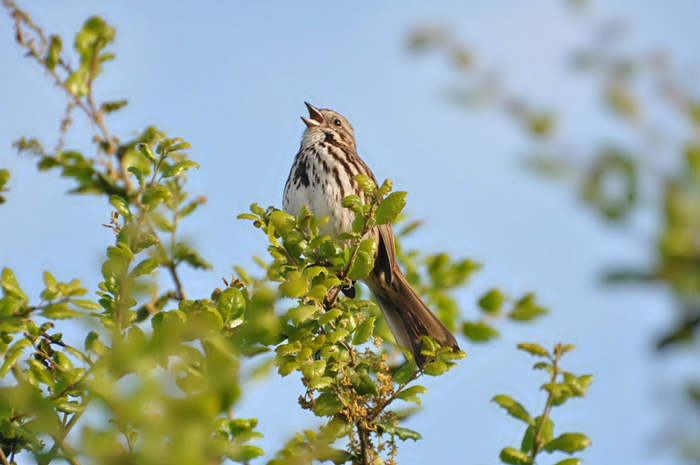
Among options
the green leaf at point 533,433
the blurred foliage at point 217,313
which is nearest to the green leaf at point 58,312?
the blurred foliage at point 217,313

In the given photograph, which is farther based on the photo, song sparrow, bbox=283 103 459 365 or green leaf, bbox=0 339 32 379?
song sparrow, bbox=283 103 459 365

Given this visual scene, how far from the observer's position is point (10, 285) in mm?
2990

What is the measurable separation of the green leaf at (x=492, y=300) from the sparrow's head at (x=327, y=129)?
2.88 m

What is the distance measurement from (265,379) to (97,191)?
2.61 metres

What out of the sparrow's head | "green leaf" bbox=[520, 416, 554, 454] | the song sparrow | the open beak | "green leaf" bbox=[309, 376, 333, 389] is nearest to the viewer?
"green leaf" bbox=[520, 416, 554, 454]

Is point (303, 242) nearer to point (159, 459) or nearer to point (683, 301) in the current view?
point (159, 459)

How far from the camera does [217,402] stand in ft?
3.82

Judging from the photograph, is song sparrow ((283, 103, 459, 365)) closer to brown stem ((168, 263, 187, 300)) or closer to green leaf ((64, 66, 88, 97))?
brown stem ((168, 263, 187, 300))

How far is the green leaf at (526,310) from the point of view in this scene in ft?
12.9

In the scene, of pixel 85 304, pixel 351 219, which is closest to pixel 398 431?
pixel 85 304

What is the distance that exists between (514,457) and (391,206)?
1.24 m

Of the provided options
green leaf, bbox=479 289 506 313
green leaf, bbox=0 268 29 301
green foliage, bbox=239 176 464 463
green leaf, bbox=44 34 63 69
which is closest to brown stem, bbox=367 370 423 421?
green foliage, bbox=239 176 464 463

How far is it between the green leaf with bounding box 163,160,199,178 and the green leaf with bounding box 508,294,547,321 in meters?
1.59

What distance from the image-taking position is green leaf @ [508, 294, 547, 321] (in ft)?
12.9
